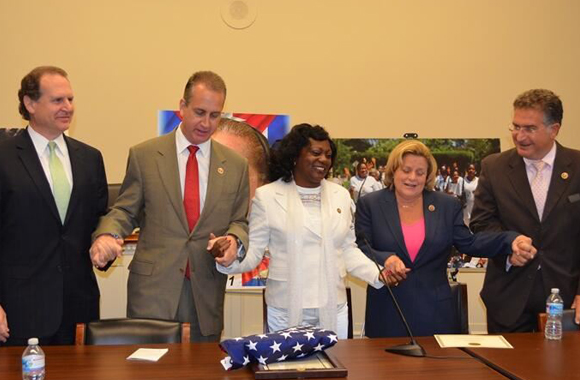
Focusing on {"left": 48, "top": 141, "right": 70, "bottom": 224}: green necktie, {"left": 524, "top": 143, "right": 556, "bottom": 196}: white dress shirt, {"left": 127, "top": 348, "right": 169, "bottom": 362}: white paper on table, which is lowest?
{"left": 127, "top": 348, "right": 169, "bottom": 362}: white paper on table

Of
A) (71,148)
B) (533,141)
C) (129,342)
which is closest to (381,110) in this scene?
(533,141)

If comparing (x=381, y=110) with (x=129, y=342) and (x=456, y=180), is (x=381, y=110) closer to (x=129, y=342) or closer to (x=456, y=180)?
(x=456, y=180)

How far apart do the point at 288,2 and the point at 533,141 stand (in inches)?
121

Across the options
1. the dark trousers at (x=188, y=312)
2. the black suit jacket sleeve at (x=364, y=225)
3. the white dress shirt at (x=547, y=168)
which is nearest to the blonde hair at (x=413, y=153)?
the black suit jacket sleeve at (x=364, y=225)

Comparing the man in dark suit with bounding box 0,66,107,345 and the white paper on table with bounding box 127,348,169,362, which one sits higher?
the man in dark suit with bounding box 0,66,107,345

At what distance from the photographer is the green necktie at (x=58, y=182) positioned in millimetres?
3217

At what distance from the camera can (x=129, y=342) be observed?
289 cm

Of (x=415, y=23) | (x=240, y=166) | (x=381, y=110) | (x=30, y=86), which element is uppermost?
(x=415, y=23)

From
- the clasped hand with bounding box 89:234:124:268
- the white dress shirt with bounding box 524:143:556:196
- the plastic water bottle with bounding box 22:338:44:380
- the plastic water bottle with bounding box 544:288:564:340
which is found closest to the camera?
the plastic water bottle with bounding box 22:338:44:380

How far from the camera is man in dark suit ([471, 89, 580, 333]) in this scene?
3.58 meters

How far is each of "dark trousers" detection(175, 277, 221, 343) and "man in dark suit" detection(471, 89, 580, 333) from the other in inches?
65.1

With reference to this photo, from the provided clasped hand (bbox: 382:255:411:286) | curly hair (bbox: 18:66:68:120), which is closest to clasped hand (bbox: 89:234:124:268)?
curly hair (bbox: 18:66:68:120)

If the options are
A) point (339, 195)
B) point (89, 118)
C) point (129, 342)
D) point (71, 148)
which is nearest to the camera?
point (129, 342)

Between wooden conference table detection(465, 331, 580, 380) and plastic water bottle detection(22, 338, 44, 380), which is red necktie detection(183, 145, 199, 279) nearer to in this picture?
plastic water bottle detection(22, 338, 44, 380)
